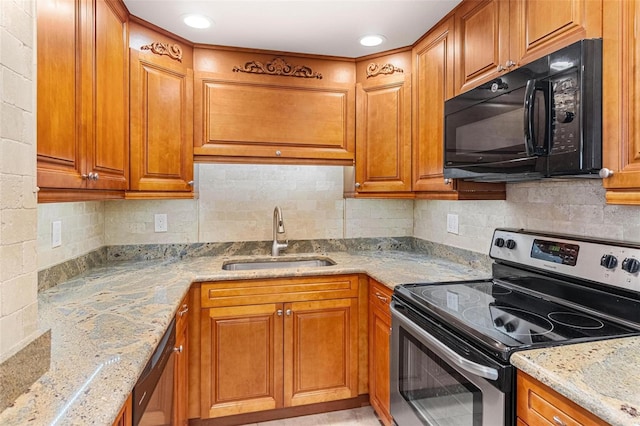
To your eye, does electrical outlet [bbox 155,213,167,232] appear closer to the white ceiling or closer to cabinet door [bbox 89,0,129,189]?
cabinet door [bbox 89,0,129,189]

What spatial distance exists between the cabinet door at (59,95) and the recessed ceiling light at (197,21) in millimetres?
643

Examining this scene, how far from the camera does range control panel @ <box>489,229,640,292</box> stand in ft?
4.03

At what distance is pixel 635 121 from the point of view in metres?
1.02

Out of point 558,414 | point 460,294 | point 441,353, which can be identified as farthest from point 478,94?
point 558,414

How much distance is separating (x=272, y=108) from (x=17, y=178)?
65.3 inches

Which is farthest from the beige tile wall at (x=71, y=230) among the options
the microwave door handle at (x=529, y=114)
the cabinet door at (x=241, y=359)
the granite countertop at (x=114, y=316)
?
the microwave door handle at (x=529, y=114)

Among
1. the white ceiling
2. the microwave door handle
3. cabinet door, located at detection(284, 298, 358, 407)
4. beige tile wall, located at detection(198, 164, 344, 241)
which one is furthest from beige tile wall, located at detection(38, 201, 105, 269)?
the microwave door handle

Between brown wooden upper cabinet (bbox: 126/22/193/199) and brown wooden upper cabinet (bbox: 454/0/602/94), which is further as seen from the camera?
brown wooden upper cabinet (bbox: 126/22/193/199)

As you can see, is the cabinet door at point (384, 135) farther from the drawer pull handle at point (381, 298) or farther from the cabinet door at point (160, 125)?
the cabinet door at point (160, 125)

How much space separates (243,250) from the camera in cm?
260

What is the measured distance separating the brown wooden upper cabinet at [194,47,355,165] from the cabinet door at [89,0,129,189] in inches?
16.9

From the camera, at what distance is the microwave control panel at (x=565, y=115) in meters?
1.14

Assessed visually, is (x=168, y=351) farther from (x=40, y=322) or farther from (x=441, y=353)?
(x=441, y=353)

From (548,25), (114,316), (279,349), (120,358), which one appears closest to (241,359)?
(279,349)
